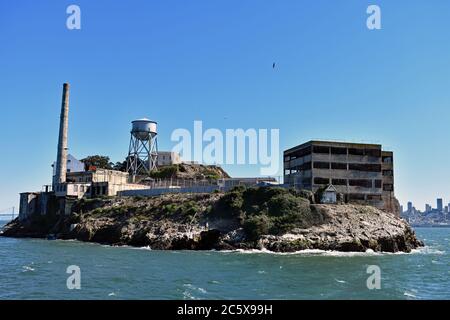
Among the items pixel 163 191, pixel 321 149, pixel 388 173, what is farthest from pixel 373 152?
pixel 163 191

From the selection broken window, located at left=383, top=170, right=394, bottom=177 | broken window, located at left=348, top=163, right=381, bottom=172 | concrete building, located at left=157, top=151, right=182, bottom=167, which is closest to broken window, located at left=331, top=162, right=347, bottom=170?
broken window, located at left=348, top=163, right=381, bottom=172

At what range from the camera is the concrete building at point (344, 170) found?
233 feet

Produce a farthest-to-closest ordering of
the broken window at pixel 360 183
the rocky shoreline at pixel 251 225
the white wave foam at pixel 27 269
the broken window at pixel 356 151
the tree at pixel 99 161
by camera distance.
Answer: the tree at pixel 99 161, the broken window at pixel 356 151, the broken window at pixel 360 183, the rocky shoreline at pixel 251 225, the white wave foam at pixel 27 269

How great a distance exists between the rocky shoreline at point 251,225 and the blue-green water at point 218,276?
668 centimetres

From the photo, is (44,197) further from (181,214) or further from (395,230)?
(395,230)

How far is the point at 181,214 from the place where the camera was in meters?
64.8

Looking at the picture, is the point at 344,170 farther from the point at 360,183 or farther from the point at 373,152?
the point at 373,152

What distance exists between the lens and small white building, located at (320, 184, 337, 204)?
64.7m

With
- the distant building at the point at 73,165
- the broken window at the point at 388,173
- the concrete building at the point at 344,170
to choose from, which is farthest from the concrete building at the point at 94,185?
the broken window at the point at 388,173

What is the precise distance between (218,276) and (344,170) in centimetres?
4394

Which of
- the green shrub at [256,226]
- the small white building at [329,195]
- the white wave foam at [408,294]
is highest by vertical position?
the small white building at [329,195]

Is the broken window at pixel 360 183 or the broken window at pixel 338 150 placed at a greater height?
the broken window at pixel 338 150

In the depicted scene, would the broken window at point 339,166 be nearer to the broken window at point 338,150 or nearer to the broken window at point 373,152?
the broken window at point 338,150

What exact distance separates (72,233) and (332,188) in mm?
43582
